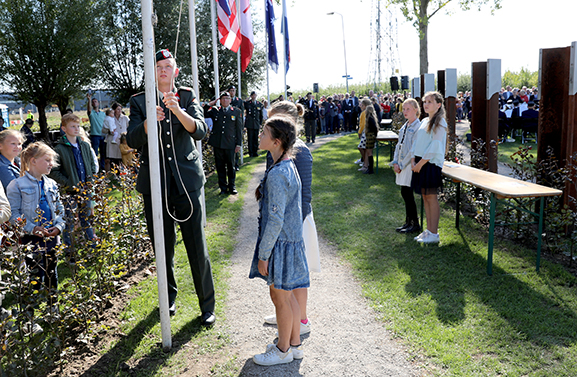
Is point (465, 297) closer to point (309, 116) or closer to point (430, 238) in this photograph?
point (430, 238)

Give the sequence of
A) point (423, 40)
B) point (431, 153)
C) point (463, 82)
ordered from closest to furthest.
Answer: point (431, 153)
point (423, 40)
point (463, 82)

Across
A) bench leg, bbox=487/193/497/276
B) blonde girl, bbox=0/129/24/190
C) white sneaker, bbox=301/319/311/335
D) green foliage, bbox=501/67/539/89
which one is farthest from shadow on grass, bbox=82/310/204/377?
green foliage, bbox=501/67/539/89

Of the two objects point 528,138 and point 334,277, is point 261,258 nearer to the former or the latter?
point 334,277

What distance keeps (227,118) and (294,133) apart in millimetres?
6672

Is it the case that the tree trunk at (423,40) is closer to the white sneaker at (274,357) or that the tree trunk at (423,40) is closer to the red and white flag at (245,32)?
the red and white flag at (245,32)

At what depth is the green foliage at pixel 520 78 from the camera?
4009 cm

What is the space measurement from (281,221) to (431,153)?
340cm

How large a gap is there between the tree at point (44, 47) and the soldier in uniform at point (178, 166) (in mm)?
17427

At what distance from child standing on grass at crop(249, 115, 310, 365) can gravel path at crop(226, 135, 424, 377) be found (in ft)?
1.70

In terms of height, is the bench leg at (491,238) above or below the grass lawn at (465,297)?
above

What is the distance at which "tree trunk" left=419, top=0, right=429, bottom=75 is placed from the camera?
1892 centimetres

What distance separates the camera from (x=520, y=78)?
41500mm

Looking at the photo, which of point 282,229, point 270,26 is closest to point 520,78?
point 270,26

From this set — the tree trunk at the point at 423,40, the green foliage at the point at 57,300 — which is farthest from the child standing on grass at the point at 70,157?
the tree trunk at the point at 423,40
